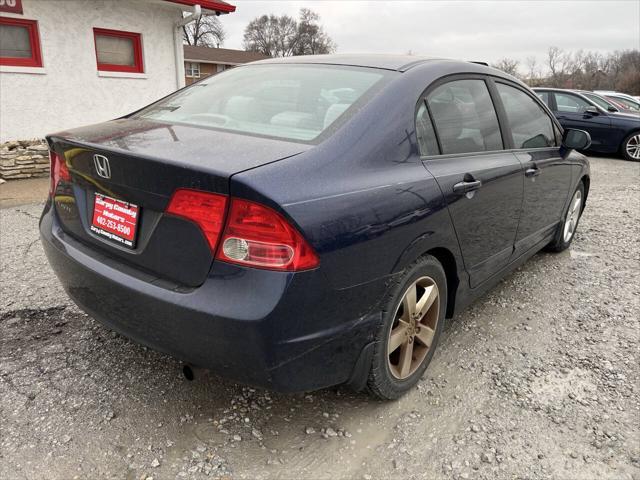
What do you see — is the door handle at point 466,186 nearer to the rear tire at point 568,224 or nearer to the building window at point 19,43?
the rear tire at point 568,224

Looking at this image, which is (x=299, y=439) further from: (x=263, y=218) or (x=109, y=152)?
(x=109, y=152)

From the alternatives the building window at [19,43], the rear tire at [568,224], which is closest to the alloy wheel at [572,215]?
the rear tire at [568,224]

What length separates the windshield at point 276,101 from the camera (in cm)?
224

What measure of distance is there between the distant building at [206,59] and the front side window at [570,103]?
2959 centimetres

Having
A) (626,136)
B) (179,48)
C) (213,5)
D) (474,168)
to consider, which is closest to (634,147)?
(626,136)

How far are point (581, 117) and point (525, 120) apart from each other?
30.5 ft

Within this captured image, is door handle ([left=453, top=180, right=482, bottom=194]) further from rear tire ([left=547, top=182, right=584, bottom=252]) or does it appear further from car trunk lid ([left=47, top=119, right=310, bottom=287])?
rear tire ([left=547, top=182, right=584, bottom=252])

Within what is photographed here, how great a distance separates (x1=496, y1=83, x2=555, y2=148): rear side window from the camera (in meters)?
3.29

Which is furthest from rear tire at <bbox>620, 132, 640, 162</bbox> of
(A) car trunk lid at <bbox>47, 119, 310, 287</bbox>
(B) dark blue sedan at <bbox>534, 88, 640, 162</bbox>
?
(A) car trunk lid at <bbox>47, 119, 310, 287</bbox>

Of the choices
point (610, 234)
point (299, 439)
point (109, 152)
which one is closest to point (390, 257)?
point (299, 439)

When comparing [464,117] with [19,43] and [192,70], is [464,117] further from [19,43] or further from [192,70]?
[192,70]

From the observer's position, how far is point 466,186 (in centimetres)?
253

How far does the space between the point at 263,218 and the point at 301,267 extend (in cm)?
→ 21

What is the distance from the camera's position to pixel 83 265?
85.3 inches
